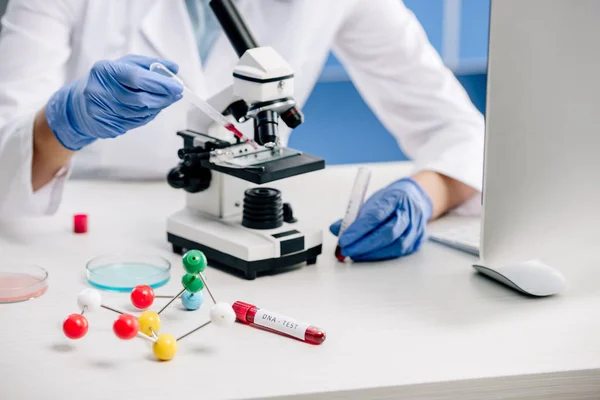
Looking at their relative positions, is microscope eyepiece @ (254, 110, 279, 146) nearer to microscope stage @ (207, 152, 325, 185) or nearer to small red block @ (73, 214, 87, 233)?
microscope stage @ (207, 152, 325, 185)

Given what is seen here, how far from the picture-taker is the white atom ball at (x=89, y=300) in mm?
1144

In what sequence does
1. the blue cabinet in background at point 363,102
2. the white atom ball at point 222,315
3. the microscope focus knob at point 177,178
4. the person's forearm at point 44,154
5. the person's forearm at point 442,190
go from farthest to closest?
the blue cabinet in background at point 363,102 → the person's forearm at point 442,190 → the person's forearm at point 44,154 → the microscope focus knob at point 177,178 → the white atom ball at point 222,315

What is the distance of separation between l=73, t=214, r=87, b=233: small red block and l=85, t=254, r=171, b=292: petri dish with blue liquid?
171 mm

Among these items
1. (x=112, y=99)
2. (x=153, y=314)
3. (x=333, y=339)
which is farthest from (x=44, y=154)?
(x=333, y=339)

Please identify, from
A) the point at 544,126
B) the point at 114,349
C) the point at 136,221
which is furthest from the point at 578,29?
the point at 136,221

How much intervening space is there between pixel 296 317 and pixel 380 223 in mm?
329

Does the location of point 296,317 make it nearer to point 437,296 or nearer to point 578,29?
point 437,296

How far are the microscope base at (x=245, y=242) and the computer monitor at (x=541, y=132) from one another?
0.31 m

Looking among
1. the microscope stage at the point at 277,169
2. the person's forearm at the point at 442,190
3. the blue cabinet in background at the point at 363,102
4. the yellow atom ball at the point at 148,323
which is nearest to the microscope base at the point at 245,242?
the microscope stage at the point at 277,169

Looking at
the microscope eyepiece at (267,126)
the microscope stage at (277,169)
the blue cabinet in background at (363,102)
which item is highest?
the microscope eyepiece at (267,126)

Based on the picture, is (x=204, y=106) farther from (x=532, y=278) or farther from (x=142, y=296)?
(x=532, y=278)

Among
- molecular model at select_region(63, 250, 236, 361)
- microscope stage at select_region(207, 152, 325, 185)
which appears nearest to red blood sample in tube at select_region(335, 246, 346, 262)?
microscope stage at select_region(207, 152, 325, 185)

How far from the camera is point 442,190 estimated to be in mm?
1669

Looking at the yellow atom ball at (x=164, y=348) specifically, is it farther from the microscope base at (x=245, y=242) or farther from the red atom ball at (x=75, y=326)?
the microscope base at (x=245, y=242)
